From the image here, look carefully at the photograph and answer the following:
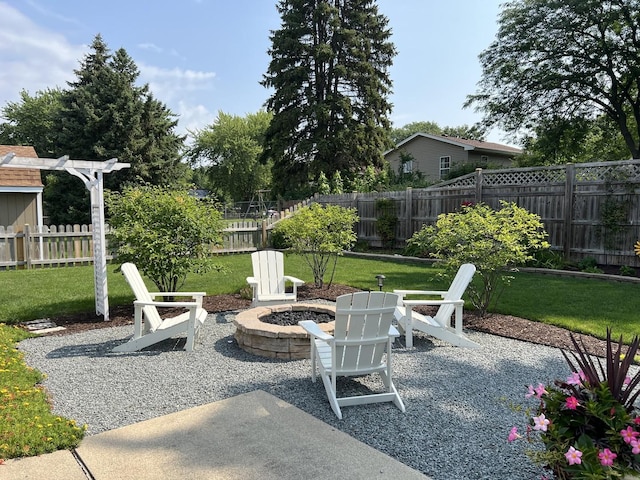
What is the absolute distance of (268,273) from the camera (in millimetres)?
7062

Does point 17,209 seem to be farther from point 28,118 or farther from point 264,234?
point 28,118

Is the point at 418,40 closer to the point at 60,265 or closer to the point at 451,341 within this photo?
the point at 451,341

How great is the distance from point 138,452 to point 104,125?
2379cm

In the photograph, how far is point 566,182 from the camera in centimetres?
1056

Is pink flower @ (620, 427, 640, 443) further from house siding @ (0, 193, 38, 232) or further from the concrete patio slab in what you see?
house siding @ (0, 193, 38, 232)

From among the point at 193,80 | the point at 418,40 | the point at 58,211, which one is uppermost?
the point at 193,80

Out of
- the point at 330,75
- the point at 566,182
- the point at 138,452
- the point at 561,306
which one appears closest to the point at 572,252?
the point at 566,182

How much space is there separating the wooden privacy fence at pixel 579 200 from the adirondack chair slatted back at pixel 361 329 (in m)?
8.74

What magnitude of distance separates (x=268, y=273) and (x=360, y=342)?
370 cm

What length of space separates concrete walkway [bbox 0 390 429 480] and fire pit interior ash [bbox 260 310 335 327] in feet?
6.75

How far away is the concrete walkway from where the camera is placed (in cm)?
252

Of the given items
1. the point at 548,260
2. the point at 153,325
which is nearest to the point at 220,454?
the point at 153,325

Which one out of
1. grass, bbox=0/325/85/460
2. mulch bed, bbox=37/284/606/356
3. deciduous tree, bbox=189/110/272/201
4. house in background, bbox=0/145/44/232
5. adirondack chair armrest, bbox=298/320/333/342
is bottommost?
mulch bed, bbox=37/284/606/356

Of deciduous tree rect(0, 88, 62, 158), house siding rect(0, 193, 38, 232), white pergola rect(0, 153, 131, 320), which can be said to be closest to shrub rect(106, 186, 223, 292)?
white pergola rect(0, 153, 131, 320)
